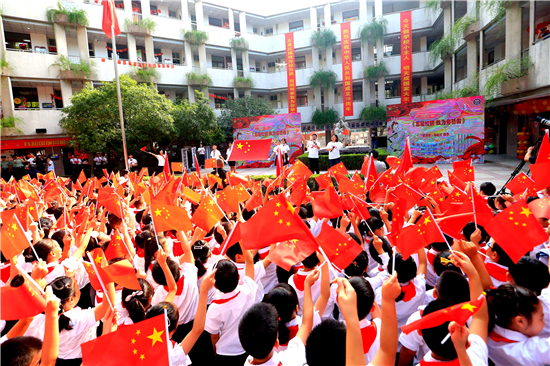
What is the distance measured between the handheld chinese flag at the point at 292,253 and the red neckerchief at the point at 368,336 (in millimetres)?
616

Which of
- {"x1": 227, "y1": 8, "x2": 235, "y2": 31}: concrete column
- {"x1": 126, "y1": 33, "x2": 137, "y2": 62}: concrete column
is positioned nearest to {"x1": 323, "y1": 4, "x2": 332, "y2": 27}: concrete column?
{"x1": 227, "y1": 8, "x2": 235, "y2": 31}: concrete column

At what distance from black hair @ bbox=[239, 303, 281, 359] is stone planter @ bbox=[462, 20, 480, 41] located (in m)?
18.2

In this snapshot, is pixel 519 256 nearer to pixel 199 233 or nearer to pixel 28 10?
pixel 199 233

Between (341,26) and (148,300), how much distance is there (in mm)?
25725

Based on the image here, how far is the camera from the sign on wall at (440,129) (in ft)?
45.9

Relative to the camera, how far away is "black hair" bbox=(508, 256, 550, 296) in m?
2.16

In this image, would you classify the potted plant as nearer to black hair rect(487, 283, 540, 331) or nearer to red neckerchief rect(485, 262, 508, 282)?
red neckerchief rect(485, 262, 508, 282)

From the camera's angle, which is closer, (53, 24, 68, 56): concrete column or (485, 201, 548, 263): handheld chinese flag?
(485, 201, 548, 263): handheld chinese flag

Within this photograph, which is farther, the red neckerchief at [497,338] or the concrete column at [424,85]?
the concrete column at [424,85]

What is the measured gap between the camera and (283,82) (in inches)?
1094

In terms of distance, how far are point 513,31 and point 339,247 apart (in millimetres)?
14143

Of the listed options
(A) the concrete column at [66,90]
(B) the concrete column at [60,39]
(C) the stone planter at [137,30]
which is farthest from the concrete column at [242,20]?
(A) the concrete column at [66,90]

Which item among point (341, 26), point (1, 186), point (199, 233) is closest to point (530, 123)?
point (341, 26)

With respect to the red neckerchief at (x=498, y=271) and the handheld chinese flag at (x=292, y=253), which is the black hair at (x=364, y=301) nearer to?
the handheld chinese flag at (x=292, y=253)
